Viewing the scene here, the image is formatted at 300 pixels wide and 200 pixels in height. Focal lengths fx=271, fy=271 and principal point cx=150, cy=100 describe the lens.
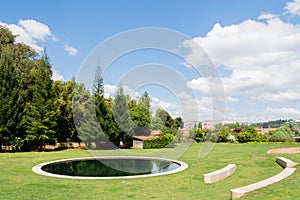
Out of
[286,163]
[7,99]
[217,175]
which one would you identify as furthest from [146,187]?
[7,99]

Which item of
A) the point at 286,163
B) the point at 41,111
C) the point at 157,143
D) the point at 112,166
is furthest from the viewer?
the point at 157,143

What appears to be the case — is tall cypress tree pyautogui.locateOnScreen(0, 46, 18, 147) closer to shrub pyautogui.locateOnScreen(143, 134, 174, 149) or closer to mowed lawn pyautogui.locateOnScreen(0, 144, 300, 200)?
mowed lawn pyautogui.locateOnScreen(0, 144, 300, 200)

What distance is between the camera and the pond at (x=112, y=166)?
38.1 feet

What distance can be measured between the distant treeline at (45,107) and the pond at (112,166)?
27.3 feet

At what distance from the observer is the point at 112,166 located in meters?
13.7

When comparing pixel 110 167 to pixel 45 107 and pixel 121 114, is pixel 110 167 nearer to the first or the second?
pixel 45 107

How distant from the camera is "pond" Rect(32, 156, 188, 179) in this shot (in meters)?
11.6

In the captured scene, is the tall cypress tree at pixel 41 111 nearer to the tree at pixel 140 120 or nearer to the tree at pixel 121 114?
the tree at pixel 121 114

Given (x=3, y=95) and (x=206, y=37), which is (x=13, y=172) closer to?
(x=3, y=95)

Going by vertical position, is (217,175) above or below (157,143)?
below

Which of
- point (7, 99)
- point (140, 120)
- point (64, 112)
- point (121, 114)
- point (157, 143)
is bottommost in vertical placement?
point (157, 143)

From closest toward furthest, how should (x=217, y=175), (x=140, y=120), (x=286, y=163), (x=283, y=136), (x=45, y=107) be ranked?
(x=217, y=175)
(x=286, y=163)
(x=45, y=107)
(x=283, y=136)
(x=140, y=120)

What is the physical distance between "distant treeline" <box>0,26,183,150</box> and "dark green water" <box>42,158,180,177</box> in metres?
8.55

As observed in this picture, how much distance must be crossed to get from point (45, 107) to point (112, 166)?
1084cm
